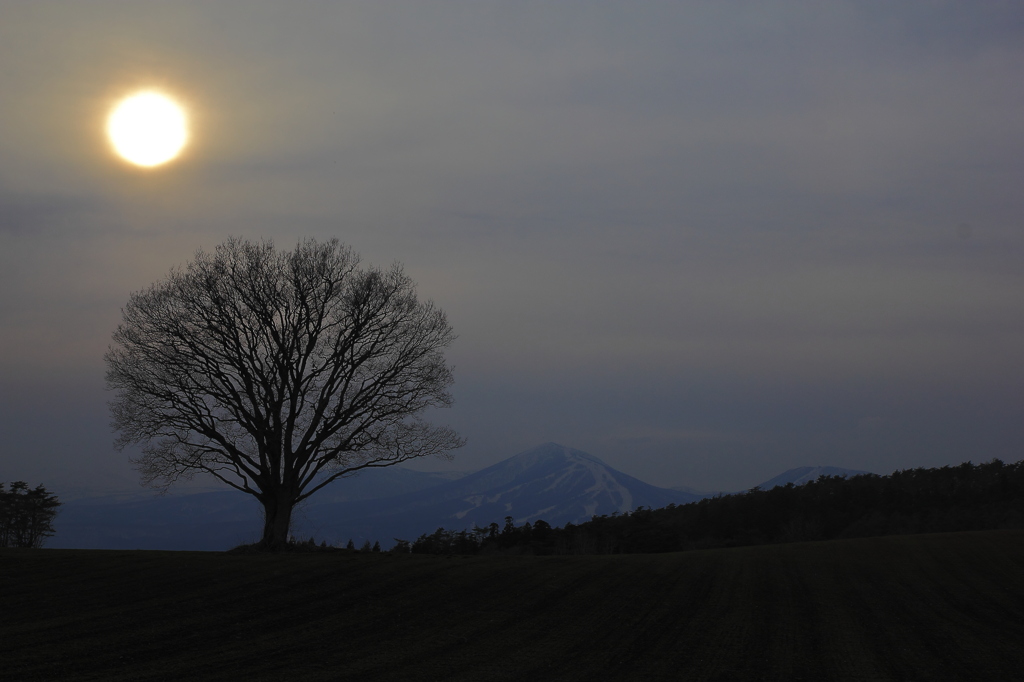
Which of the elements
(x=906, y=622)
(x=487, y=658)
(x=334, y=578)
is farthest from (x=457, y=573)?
(x=906, y=622)

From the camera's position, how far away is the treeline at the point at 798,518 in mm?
37875

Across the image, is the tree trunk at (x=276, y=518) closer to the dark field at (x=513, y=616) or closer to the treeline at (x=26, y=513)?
the dark field at (x=513, y=616)

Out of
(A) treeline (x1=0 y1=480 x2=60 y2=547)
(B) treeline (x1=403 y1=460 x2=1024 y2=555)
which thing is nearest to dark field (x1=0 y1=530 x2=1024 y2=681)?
(B) treeline (x1=403 y1=460 x2=1024 y2=555)

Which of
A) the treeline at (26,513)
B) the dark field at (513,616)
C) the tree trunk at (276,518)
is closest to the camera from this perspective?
the dark field at (513,616)

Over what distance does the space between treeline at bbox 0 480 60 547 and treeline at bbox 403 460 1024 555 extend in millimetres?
19761

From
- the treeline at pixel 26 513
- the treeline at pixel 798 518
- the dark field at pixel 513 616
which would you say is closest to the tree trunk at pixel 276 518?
the dark field at pixel 513 616

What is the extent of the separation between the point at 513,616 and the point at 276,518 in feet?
47.5

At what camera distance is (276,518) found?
96.5ft

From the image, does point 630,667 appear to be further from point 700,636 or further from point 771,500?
point 771,500

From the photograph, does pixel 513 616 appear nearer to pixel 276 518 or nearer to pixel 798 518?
pixel 276 518

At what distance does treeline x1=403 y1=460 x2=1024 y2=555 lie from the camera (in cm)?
3788

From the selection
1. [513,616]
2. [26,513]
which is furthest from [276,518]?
[26,513]

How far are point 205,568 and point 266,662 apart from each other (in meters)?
9.29

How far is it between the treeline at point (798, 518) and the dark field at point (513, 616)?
11941 millimetres
